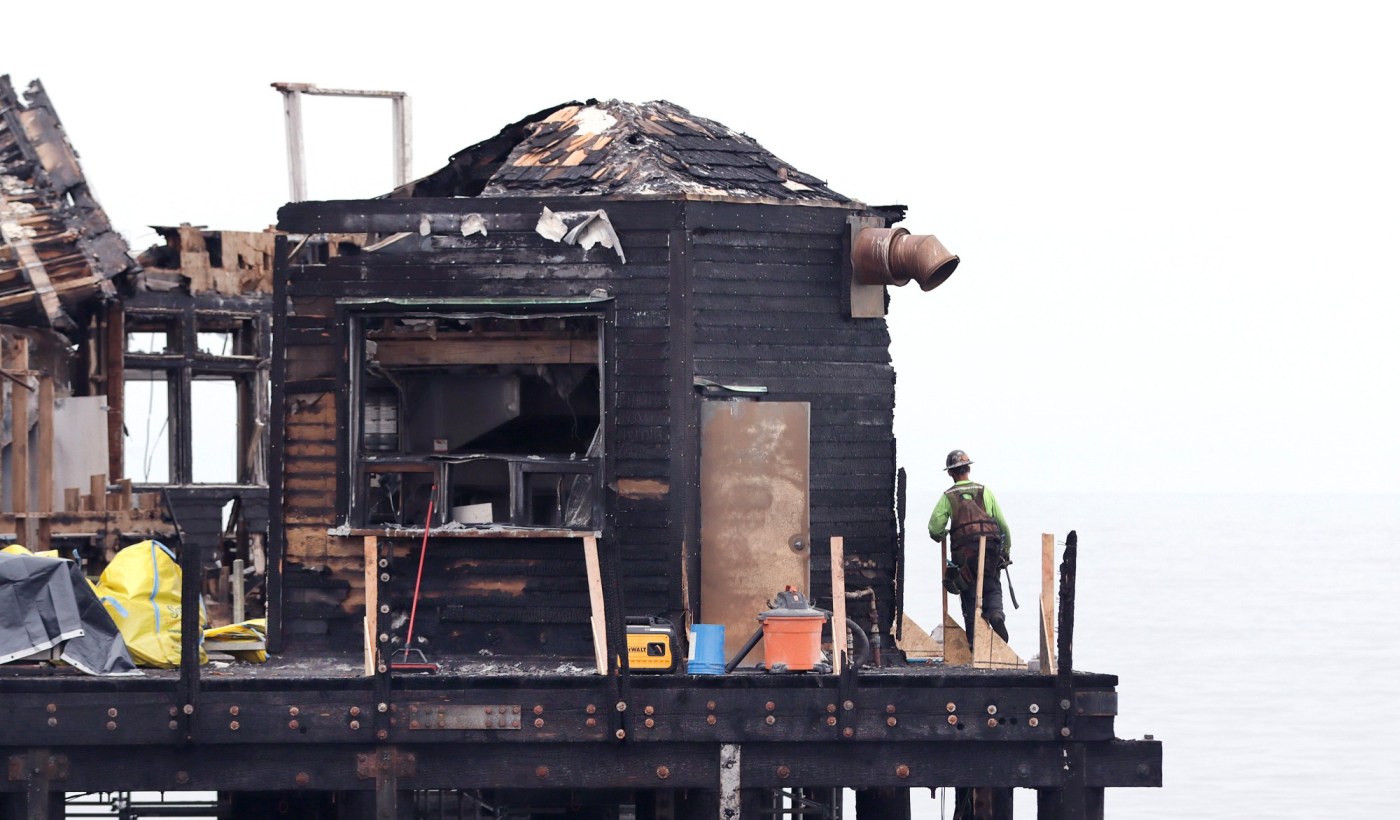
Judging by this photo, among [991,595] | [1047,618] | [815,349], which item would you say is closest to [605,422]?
[815,349]

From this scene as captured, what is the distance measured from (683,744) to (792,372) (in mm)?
3675

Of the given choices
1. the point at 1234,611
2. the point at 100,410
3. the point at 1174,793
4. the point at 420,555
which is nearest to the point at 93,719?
the point at 420,555

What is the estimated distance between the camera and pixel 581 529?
17.4 m

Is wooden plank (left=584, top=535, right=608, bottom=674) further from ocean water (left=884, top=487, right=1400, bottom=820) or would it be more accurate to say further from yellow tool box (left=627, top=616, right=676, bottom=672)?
ocean water (left=884, top=487, right=1400, bottom=820)

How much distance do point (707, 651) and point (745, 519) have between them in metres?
1.83

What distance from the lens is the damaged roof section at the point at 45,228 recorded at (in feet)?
82.2

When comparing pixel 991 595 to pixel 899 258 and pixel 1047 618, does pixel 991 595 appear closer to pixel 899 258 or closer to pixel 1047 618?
pixel 1047 618

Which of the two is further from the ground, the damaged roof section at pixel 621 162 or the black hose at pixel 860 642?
the damaged roof section at pixel 621 162

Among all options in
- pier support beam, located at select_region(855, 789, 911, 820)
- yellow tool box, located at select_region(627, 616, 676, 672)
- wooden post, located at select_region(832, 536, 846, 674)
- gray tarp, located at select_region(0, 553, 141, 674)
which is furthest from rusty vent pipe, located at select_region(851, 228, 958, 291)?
gray tarp, located at select_region(0, 553, 141, 674)

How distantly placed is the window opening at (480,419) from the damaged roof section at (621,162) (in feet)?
3.79

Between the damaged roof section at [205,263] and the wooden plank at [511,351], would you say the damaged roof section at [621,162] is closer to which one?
the wooden plank at [511,351]

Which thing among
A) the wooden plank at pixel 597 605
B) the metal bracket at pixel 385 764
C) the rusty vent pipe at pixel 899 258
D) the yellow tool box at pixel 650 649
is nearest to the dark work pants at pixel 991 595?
the rusty vent pipe at pixel 899 258

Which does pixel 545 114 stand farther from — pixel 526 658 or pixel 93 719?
pixel 93 719

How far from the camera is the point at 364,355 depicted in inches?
699
